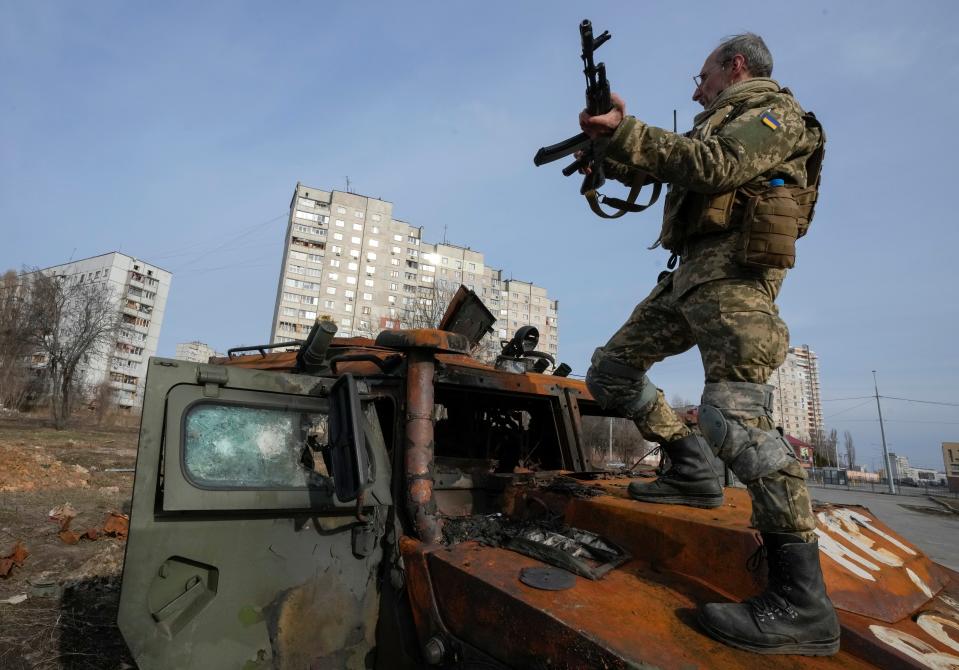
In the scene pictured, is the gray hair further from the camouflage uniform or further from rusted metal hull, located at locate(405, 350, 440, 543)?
rusted metal hull, located at locate(405, 350, 440, 543)

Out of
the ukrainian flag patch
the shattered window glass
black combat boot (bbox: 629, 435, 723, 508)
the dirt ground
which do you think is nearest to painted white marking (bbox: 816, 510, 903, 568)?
black combat boot (bbox: 629, 435, 723, 508)

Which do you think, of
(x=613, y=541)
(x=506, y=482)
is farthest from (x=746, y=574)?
(x=506, y=482)

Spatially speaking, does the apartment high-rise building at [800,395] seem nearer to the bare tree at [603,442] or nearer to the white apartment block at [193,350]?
the bare tree at [603,442]

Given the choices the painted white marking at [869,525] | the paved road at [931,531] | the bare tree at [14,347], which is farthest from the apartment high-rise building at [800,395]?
the painted white marking at [869,525]

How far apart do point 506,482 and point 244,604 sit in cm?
126

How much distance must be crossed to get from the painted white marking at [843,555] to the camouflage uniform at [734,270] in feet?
1.31

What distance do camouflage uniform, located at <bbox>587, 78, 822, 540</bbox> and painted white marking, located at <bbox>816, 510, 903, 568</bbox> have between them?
630 mm

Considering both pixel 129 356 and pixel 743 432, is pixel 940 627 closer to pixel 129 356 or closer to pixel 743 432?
pixel 743 432

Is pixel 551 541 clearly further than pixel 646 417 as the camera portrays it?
No

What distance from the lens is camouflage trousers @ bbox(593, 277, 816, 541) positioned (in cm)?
169

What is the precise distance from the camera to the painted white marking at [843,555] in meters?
1.91

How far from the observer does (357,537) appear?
2.29 meters

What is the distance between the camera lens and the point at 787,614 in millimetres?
1550

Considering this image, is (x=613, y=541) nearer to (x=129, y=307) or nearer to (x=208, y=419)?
(x=208, y=419)
